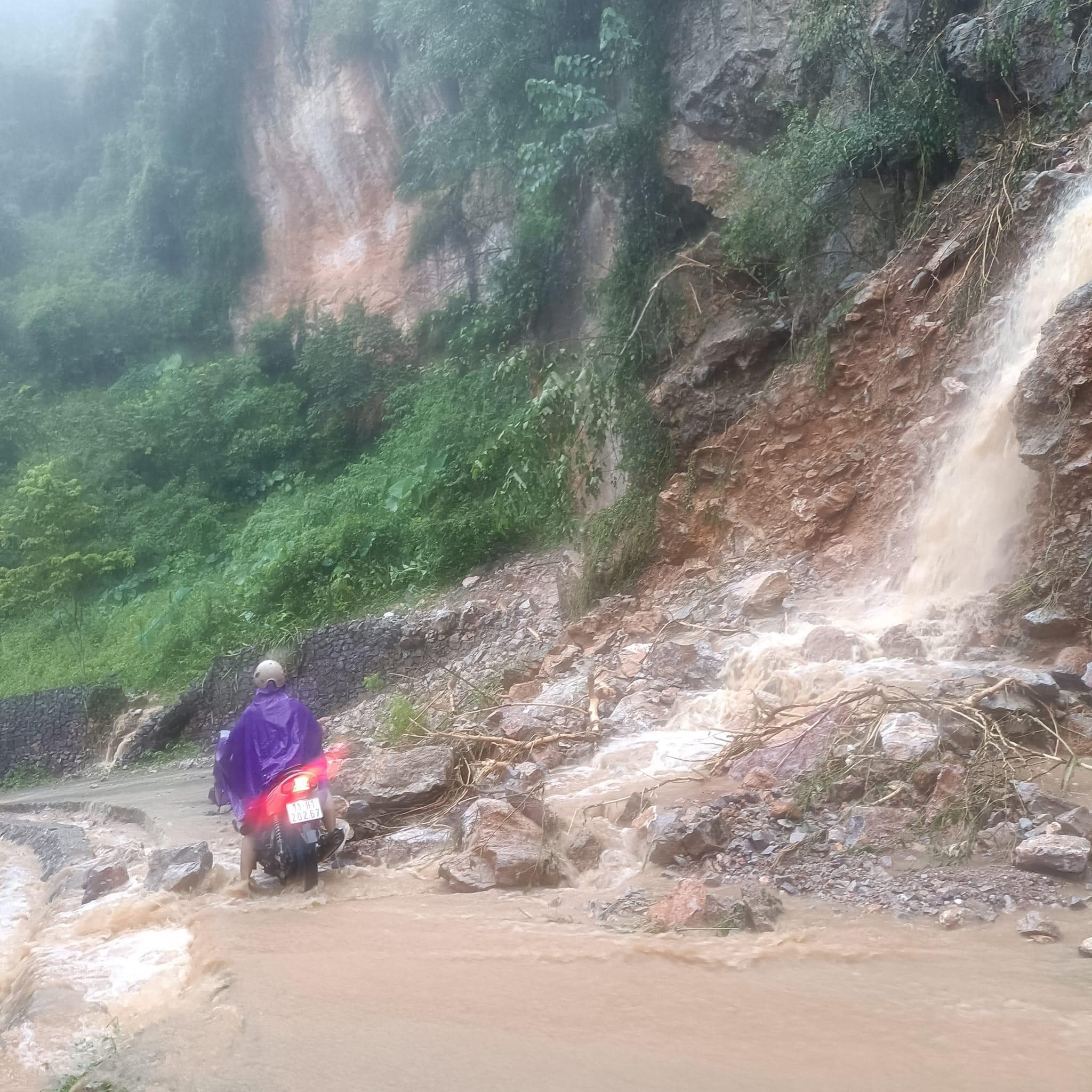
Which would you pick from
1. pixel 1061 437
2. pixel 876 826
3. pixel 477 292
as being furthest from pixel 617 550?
pixel 477 292

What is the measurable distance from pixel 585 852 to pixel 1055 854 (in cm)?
215

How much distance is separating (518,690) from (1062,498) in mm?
4868

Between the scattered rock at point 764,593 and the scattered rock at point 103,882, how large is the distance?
5689 millimetres

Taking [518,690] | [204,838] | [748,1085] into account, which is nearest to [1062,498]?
[518,690]

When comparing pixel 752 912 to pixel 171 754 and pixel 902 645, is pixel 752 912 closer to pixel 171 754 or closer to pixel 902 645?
pixel 902 645

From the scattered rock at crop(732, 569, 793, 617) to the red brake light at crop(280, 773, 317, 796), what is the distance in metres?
5.03

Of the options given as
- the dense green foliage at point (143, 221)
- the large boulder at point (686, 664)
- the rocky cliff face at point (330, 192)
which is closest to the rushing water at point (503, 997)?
the large boulder at point (686, 664)

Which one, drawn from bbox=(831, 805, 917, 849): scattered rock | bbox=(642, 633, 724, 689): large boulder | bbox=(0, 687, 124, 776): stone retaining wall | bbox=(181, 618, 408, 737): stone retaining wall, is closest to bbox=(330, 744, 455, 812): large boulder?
bbox=(642, 633, 724, 689): large boulder

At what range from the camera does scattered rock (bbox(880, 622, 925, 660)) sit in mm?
7324

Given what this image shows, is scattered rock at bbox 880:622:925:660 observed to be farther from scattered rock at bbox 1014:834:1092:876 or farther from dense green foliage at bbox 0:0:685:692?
dense green foliage at bbox 0:0:685:692

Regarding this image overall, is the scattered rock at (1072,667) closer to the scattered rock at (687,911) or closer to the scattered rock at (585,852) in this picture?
the scattered rock at (585,852)

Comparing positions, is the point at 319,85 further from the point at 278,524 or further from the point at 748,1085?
the point at 748,1085

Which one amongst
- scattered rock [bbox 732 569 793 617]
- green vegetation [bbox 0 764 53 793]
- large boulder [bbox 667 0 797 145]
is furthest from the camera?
green vegetation [bbox 0 764 53 793]

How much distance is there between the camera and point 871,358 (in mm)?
10586
